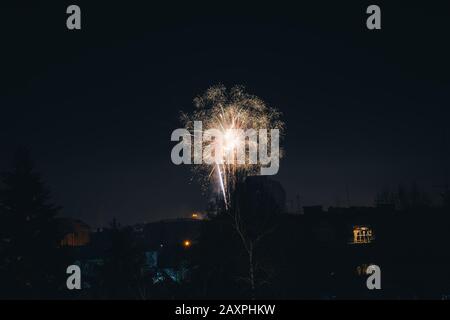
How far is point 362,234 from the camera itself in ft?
195

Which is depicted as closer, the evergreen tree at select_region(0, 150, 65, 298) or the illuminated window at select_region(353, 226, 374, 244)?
the evergreen tree at select_region(0, 150, 65, 298)

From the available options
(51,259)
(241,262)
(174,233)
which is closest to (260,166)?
(241,262)

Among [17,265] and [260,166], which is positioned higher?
[260,166]

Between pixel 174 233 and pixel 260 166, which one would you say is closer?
pixel 260 166

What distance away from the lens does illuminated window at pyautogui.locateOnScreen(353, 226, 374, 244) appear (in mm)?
58844

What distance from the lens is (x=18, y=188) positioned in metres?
39.0

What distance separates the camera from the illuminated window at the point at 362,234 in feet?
193

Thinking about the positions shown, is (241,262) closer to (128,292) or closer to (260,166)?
(260,166)

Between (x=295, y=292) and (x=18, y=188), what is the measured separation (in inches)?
1050

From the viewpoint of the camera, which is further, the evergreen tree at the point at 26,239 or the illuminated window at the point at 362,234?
the illuminated window at the point at 362,234

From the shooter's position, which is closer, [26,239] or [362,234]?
[26,239]
